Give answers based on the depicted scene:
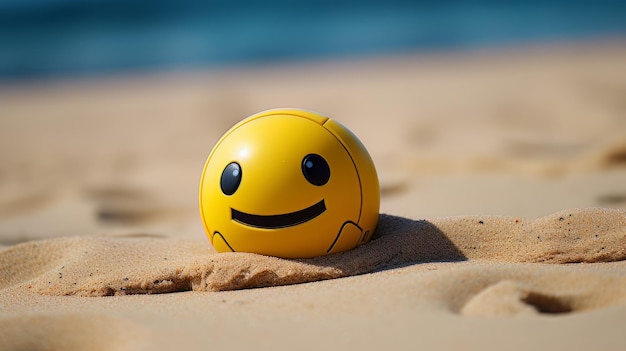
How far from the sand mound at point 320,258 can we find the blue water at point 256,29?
15.6 m

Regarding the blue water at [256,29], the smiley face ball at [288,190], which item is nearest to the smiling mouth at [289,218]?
the smiley face ball at [288,190]

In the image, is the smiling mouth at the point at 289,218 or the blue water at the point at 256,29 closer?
the smiling mouth at the point at 289,218

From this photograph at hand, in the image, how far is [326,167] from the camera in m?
3.75

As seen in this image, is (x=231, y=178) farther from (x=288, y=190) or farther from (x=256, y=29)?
(x=256, y=29)

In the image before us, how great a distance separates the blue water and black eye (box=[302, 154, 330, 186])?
1605 cm

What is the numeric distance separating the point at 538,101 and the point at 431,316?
27.0 ft

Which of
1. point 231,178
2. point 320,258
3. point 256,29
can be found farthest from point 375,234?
point 256,29

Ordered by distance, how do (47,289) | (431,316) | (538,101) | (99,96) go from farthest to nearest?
(99,96), (538,101), (47,289), (431,316)

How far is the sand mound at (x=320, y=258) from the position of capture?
3713 mm

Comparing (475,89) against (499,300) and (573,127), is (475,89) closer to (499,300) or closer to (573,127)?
(573,127)

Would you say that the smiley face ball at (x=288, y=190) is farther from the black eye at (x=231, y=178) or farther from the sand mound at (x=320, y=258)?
the sand mound at (x=320, y=258)

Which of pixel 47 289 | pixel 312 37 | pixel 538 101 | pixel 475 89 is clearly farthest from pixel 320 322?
pixel 312 37

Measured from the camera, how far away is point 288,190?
367cm

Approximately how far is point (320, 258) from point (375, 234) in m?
0.51
